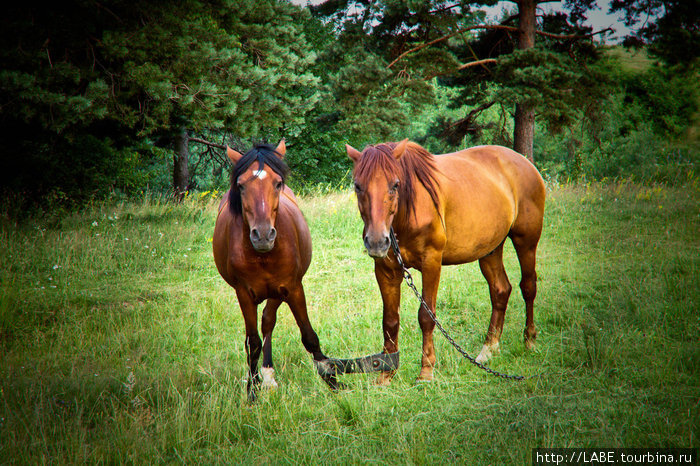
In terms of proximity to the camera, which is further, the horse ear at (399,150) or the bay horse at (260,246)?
the horse ear at (399,150)

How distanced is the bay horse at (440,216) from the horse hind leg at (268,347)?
1.01 meters

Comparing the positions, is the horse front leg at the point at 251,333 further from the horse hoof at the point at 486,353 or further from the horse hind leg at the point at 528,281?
the horse hind leg at the point at 528,281

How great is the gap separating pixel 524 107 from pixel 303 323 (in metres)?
12.2

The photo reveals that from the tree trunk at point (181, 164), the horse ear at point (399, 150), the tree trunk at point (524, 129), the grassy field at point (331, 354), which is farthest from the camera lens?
the tree trunk at point (181, 164)

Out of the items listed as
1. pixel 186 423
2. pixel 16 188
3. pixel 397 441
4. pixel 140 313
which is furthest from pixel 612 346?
pixel 16 188

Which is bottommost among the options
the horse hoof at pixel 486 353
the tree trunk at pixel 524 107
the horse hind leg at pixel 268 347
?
the horse hoof at pixel 486 353

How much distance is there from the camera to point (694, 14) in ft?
32.4

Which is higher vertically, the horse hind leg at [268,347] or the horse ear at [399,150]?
the horse ear at [399,150]

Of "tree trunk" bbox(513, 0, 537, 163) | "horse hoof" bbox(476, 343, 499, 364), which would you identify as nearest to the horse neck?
"horse hoof" bbox(476, 343, 499, 364)

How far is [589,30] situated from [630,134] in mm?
6238

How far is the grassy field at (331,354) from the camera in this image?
305cm

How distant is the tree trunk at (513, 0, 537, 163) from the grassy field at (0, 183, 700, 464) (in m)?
6.38

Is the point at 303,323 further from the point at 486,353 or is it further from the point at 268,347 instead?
the point at 486,353

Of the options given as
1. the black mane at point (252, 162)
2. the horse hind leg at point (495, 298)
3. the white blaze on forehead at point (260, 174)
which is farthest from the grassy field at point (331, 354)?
the white blaze on forehead at point (260, 174)
